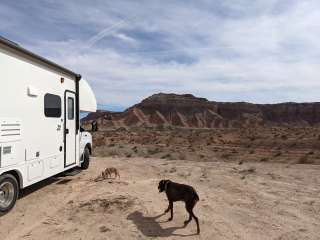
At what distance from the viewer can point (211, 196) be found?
9.54 meters

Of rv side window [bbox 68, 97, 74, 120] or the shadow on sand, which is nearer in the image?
the shadow on sand

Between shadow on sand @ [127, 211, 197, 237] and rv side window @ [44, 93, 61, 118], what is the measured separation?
3509 millimetres

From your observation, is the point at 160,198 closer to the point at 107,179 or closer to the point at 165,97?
the point at 107,179

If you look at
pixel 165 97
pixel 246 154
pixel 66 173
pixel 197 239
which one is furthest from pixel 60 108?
pixel 165 97

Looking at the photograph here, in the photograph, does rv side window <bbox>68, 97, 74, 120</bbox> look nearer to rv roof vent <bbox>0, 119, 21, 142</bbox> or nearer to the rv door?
the rv door

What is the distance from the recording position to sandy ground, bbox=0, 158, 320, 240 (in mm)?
6812

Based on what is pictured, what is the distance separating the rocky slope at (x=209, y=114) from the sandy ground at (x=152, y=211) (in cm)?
8939

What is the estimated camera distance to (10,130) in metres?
7.70

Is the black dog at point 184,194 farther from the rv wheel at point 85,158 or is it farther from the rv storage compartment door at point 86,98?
the rv wheel at point 85,158

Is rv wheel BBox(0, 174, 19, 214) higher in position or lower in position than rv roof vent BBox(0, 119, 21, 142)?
lower

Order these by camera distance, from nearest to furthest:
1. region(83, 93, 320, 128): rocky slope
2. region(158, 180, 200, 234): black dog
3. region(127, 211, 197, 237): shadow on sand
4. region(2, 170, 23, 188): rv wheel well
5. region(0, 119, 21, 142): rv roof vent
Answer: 1. region(127, 211, 197, 237): shadow on sand
2. region(158, 180, 200, 234): black dog
3. region(0, 119, 21, 142): rv roof vent
4. region(2, 170, 23, 188): rv wheel well
5. region(83, 93, 320, 128): rocky slope

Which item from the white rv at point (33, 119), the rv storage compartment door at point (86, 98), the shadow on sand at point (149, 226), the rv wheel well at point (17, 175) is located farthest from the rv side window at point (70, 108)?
the shadow on sand at point (149, 226)

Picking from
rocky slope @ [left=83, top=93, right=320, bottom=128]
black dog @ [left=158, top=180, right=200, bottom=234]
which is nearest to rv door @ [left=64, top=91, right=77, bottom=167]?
black dog @ [left=158, top=180, right=200, bottom=234]

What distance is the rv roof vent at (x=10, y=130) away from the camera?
7422 mm
